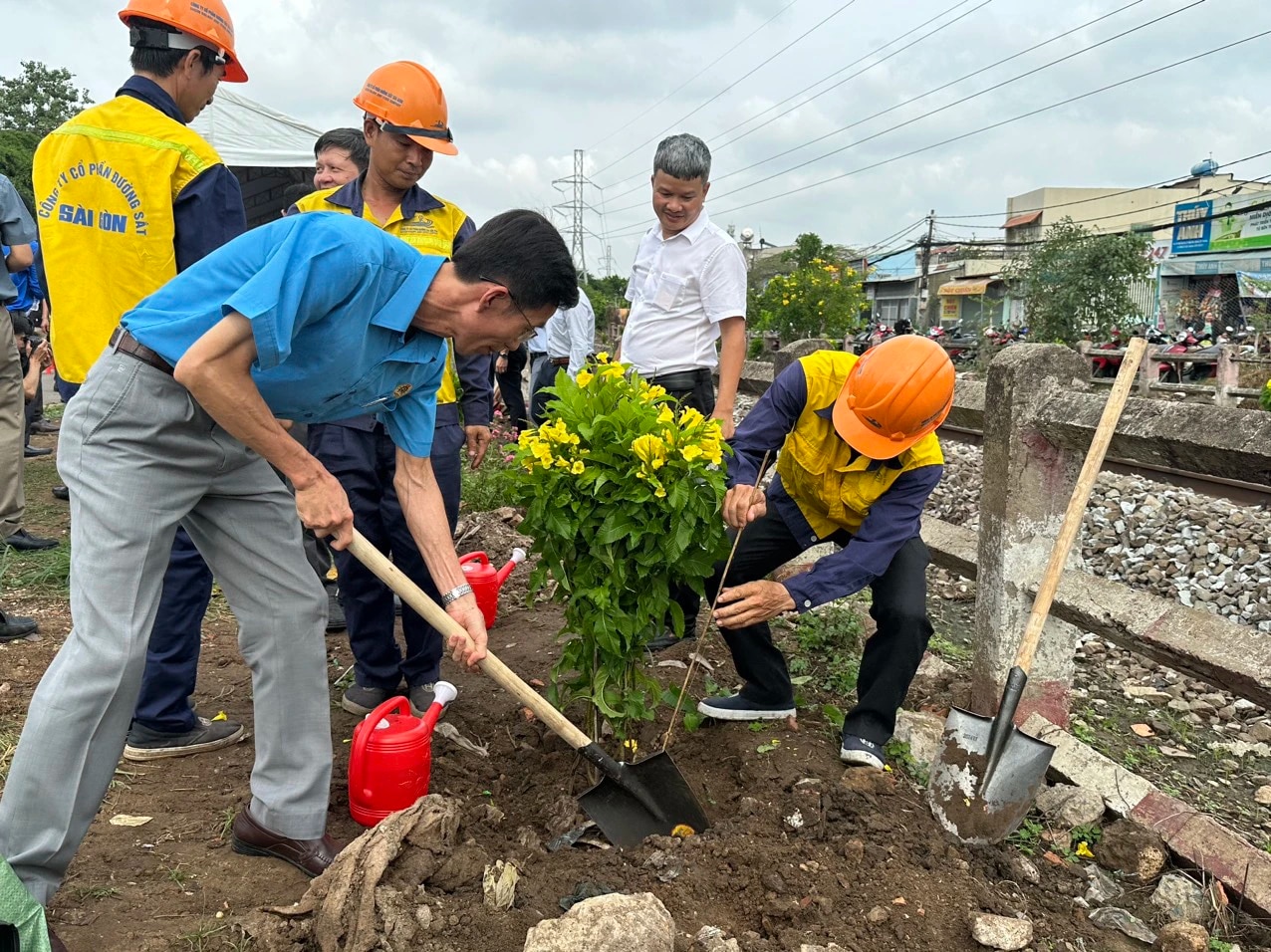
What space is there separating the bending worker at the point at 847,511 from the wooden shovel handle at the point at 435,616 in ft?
2.18

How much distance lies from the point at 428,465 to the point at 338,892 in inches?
45.6

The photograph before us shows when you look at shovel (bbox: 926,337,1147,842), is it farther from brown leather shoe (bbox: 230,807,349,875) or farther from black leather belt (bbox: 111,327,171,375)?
black leather belt (bbox: 111,327,171,375)

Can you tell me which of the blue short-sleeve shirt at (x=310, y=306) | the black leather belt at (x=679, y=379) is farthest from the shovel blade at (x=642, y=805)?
the black leather belt at (x=679, y=379)

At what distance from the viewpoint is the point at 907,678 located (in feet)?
10.5

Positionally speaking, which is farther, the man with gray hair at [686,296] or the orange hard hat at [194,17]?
the man with gray hair at [686,296]

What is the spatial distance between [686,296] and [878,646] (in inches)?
73.0

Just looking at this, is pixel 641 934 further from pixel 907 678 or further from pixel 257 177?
pixel 257 177

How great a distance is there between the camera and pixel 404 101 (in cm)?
317

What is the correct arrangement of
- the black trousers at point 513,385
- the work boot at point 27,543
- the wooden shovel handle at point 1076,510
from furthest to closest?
the black trousers at point 513,385 → the work boot at point 27,543 → the wooden shovel handle at point 1076,510

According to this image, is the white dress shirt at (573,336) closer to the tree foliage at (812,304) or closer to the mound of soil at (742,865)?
the mound of soil at (742,865)

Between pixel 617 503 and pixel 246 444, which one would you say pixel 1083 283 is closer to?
pixel 617 503

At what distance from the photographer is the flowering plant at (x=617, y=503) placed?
9.20ft

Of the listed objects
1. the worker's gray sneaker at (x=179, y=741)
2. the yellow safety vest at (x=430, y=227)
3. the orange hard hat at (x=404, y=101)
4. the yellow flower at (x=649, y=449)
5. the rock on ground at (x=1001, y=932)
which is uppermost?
the orange hard hat at (x=404, y=101)

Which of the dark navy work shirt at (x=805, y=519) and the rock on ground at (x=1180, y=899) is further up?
the dark navy work shirt at (x=805, y=519)
